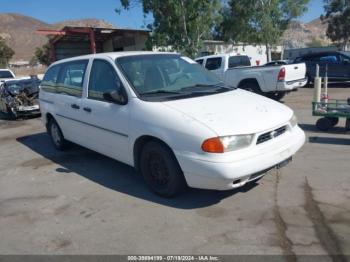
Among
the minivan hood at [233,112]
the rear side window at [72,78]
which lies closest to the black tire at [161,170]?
the minivan hood at [233,112]

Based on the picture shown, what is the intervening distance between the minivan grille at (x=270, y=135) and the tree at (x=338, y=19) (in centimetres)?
4226

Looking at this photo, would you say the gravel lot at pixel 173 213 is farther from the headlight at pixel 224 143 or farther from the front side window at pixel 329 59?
the front side window at pixel 329 59

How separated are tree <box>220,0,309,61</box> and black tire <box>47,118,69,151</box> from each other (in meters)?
23.4

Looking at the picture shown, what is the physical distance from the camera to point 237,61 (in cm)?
1445

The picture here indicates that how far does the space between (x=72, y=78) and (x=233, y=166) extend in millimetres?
3613

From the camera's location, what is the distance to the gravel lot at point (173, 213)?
3.61 meters

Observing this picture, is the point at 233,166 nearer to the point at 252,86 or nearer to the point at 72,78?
the point at 72,78

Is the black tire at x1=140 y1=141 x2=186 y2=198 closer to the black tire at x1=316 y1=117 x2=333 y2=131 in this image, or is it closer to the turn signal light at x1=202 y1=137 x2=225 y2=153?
the turn signal light at x1=202 y1=137 x2=225 y2=153

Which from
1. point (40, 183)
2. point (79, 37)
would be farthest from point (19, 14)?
point (40, 183)

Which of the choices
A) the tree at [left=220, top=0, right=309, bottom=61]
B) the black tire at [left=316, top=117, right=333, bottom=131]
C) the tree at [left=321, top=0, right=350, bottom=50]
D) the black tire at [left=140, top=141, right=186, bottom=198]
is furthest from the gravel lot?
the tree at [left=321, top=0, right=350, bottom=50]

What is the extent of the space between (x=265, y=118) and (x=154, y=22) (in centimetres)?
1991

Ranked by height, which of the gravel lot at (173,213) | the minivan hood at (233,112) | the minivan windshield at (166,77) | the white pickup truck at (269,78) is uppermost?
the minivan windshield at (166,77)

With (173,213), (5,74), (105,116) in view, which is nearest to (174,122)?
(173,213)

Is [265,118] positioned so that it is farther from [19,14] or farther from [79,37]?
[19,14]
